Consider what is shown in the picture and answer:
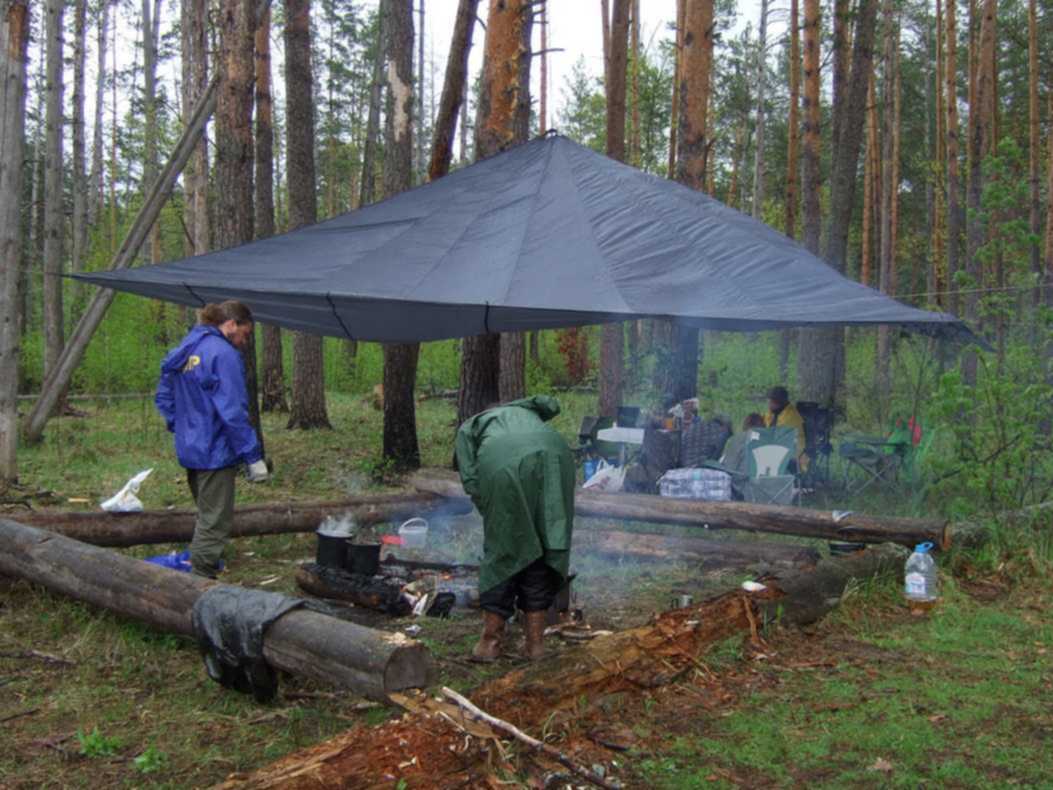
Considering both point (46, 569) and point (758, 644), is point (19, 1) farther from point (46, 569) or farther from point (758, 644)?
point (758, 644)

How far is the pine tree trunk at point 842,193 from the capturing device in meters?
12.3

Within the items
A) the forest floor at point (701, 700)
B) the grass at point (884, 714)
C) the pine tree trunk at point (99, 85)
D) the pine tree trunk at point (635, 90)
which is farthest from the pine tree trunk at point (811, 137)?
the pine tree trunk at point (99, 85)

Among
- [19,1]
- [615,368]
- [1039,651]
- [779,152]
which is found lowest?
[1039,651]

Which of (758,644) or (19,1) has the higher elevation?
(19,1)

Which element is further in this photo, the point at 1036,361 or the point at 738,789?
the point at 1036,361

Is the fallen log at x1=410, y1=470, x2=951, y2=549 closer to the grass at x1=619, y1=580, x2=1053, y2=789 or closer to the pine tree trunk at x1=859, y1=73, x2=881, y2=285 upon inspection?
the grass at x1=619, y1=580, x2=1053, y2=789

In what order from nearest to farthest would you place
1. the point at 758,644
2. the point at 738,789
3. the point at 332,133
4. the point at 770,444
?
the point at 738,789 < the point at 758,644 < the point at 770,444 < the point at 332,133

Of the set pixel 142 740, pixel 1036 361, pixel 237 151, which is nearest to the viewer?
pixel 142 740

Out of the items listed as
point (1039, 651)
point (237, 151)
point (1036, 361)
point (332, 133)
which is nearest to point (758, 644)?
point (1039, 651)

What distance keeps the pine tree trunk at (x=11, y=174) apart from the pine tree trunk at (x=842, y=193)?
364 inches

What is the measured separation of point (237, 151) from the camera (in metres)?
9.05

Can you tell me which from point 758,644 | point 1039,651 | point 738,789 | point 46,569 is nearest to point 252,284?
point 46,569

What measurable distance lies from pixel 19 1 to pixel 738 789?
321 inches

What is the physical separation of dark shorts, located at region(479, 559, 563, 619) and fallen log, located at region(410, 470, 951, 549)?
2553 millimetres
